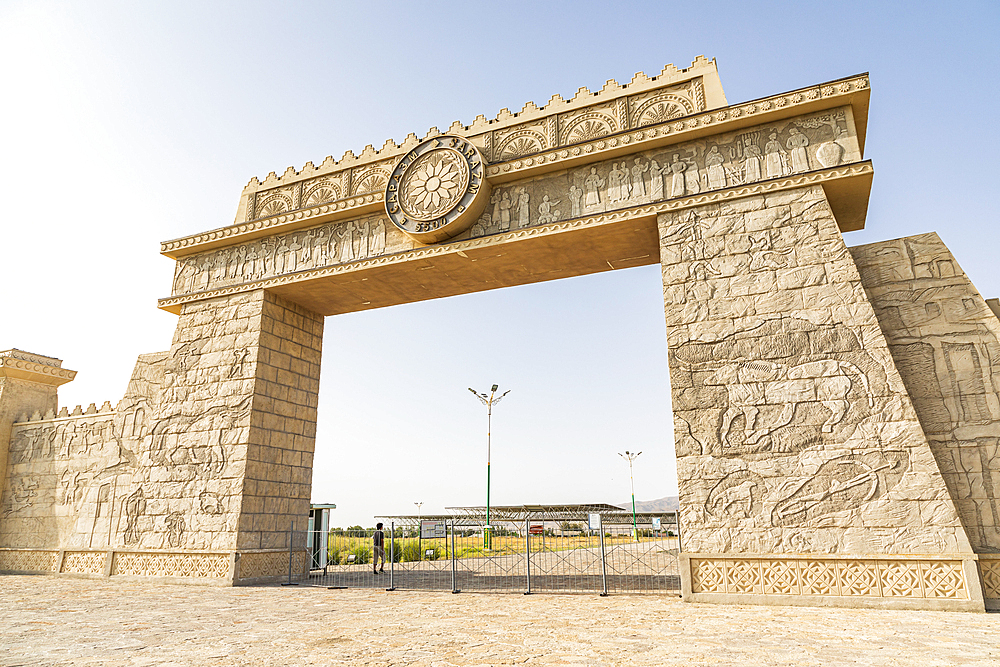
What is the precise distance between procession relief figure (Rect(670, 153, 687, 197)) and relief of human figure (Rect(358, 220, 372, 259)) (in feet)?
16.1

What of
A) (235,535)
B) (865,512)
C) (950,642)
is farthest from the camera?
(235,535)

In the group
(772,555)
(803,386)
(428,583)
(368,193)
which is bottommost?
(428,583)

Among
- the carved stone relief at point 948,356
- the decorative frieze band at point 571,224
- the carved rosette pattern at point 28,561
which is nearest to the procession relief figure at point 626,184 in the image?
the decorative frieze band at point 571,224

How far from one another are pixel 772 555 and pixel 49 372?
15.5 meters

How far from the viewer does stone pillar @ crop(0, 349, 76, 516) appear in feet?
→ 43.8

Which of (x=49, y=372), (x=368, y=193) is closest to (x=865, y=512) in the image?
(x=368, y=193)

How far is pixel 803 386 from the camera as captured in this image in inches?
287

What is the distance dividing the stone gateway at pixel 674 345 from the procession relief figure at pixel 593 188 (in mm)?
60

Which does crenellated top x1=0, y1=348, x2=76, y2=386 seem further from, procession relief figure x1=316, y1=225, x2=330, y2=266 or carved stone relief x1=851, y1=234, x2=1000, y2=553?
carved stone relief x1=851, y1=234, x2=1000, y2=553

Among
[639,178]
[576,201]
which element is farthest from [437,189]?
[639,178]

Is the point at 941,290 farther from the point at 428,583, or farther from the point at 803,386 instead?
the point at 428,583

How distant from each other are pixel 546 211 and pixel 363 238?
3197 mm

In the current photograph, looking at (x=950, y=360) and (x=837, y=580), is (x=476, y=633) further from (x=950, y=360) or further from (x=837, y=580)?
(x=950, y=360)

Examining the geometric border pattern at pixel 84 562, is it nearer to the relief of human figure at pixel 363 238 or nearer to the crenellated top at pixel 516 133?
the crenellated top at pixel 516 133
